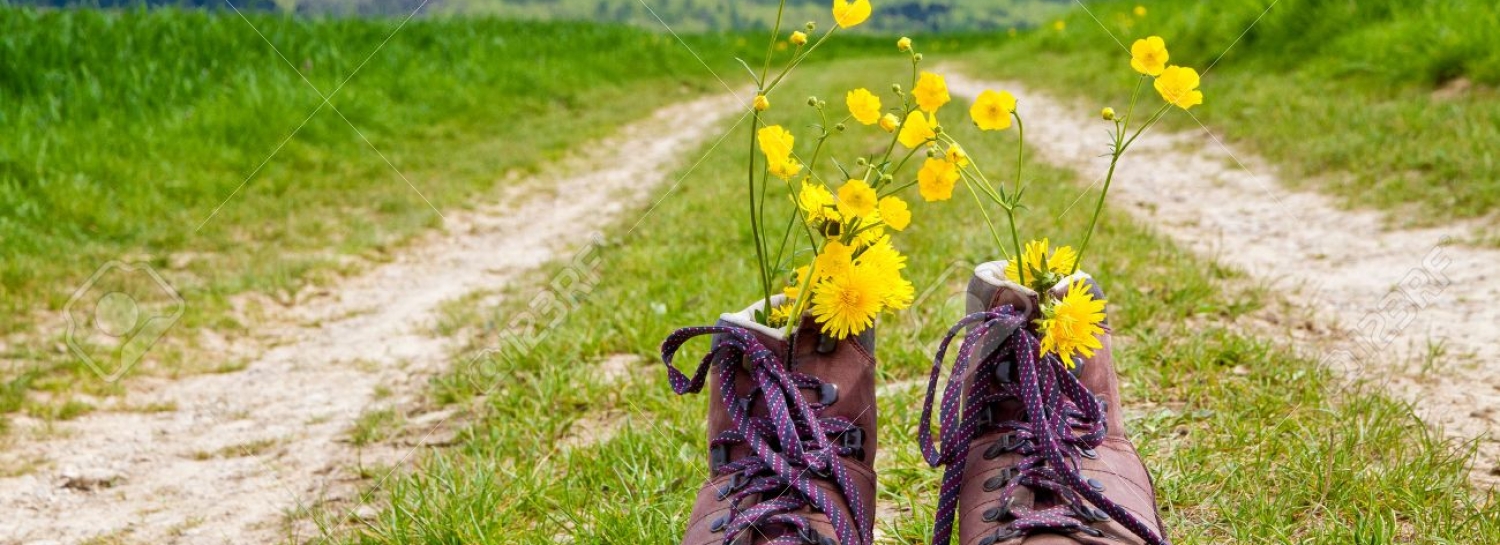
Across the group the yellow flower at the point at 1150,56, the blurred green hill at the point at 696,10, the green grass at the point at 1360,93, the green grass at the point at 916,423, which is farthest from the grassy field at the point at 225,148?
the green grass at the point at 1360,93

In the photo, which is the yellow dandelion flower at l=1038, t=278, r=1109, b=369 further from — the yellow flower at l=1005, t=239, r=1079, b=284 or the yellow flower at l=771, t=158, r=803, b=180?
the yellow flower at l=771, t=158, r=803, b=180

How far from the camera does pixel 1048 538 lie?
4.92ft

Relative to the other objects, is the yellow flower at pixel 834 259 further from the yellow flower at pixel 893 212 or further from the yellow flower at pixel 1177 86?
the yellow flower at pixel 1177 86

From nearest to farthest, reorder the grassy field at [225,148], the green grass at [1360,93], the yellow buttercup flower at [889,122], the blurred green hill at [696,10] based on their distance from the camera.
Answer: the yellow buttercup flower at [889,122] < the grassy field at [225,148] < the green grass at [1360,93] < the blurred green hill at [696,10]

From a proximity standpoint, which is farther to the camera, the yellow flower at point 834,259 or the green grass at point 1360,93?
the green grass at point 1360,93

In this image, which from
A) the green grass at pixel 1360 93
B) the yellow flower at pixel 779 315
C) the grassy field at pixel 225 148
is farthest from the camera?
the green grass at pixel 1360 93

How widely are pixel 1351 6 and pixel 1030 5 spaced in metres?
75.0

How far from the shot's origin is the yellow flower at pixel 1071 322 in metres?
1.59

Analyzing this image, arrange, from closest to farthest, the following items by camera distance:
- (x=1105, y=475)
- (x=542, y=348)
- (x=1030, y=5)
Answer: (x=1105, y=475), (x=542, y=348), (x=1030, y=5)

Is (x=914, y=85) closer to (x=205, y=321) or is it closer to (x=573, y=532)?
(x=573, y=532)

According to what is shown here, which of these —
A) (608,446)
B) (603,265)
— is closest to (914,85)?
(608,446)

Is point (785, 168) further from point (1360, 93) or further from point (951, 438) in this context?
point (1360, 93)

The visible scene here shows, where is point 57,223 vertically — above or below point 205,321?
above

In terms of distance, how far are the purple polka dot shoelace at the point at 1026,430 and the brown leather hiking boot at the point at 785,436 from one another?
0.14 metres
